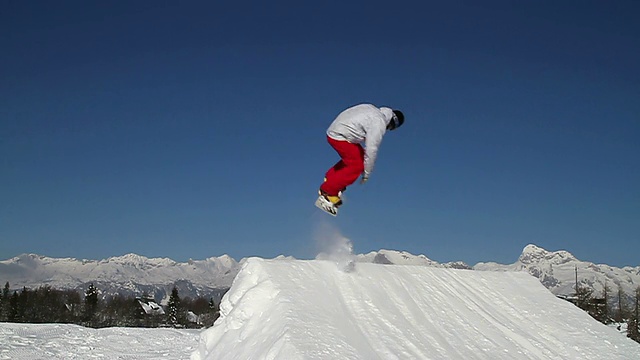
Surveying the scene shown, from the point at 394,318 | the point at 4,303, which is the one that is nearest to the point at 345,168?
the point at 394,318

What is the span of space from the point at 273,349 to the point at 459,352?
2939 millimetres

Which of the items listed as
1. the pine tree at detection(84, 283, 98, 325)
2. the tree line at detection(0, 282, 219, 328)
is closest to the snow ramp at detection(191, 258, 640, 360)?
the tree line at detection(0, 282, 219, 328)

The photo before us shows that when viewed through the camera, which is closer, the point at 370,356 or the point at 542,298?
the point at 370,356

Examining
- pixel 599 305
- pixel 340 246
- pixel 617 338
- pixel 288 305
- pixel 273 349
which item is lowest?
pixel 273 349

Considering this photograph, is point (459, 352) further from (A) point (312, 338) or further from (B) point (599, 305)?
(B) point (599, 305)

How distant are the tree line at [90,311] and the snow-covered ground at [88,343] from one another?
43675 millimetres

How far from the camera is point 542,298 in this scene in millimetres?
11422

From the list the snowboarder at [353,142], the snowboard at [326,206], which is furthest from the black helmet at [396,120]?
the snowboard at [326,206]

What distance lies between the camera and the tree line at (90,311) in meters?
63.9

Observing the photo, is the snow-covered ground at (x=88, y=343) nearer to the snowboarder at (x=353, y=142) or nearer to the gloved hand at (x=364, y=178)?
the snowboarder at (x=353, y=142)

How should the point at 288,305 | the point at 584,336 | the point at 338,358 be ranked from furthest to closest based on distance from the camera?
Result: 1. the point at 584,336
2. the point at 288,305
3. the point at 338,358

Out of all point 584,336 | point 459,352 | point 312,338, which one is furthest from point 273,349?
point 584,336

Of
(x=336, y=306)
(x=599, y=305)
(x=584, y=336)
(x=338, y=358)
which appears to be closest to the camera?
(x=338, y=358)

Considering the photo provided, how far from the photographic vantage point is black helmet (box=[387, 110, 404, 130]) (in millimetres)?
9867
